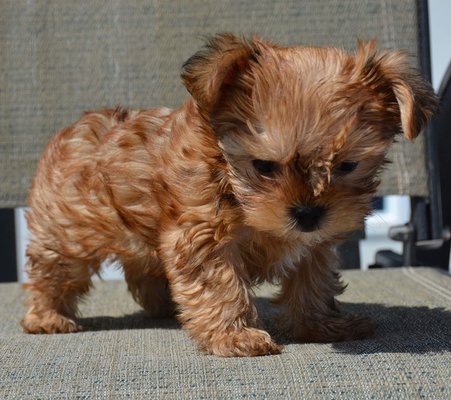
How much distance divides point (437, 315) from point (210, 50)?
3.76 ft

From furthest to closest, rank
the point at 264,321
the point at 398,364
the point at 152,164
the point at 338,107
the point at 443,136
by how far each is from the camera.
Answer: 1. the point at 443,136
2. the point at 264,321
3. the point at 152,164
4. the point at 338,107
5. the point at 398,364

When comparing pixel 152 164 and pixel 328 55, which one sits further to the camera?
pixel 152 164

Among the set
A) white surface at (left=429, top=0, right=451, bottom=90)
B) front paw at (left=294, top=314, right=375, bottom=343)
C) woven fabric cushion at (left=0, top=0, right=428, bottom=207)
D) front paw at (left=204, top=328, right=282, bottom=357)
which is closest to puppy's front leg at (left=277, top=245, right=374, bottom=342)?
front paw at (left=294, top=314, right=375, bottom=343)

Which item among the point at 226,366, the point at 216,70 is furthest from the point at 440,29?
the point at 226,366

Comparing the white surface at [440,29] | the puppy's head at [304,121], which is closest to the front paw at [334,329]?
the puppy's head at [304,121]

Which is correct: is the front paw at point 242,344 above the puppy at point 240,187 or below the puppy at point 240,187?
below

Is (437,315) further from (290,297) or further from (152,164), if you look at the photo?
(152,164)

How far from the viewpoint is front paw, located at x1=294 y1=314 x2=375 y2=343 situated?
10.1 ft

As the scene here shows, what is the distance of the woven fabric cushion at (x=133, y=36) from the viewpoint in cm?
449

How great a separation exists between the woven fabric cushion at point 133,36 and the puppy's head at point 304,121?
62.2 inches

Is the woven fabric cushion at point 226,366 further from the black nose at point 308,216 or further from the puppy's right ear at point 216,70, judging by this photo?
the puppy's right ear at point 216,70

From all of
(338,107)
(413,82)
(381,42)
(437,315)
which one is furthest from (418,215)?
(338,107)

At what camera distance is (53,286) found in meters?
3.52

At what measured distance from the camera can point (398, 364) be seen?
2488mm
